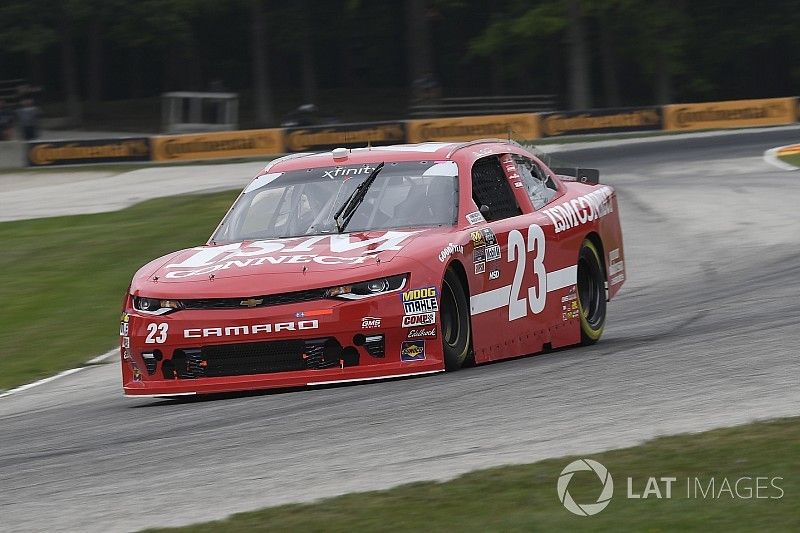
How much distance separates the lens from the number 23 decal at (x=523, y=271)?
9031 mm

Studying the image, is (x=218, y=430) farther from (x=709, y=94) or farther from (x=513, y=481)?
(x=709, y=94)

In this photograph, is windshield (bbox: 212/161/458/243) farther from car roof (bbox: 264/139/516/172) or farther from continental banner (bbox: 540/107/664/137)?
continental banner (bbox: 540/107/664/137)

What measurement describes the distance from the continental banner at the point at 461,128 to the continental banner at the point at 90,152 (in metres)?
6.86

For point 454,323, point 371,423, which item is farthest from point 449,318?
point 371,423

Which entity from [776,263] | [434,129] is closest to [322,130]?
[434,129]

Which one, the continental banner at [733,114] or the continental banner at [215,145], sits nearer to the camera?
the continental banner at [215,145]

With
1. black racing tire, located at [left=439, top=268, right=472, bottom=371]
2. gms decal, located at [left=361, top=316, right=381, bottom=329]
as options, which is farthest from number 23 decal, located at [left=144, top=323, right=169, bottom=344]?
black racing tire, located at [left=439, top=268, right=472, bottom=371]

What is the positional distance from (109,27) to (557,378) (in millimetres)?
54796

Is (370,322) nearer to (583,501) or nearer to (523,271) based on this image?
(523,271)

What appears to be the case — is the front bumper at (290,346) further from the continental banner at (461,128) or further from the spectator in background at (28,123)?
the spectator in background at (28,123)

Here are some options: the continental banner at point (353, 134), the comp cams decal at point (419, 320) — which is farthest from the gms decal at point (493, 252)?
the continental banner at point (353, 134)

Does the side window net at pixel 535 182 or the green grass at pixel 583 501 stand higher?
the side window net at pixel 535 182

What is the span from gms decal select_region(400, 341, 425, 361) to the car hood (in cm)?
47

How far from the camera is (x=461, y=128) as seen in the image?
35219mm
